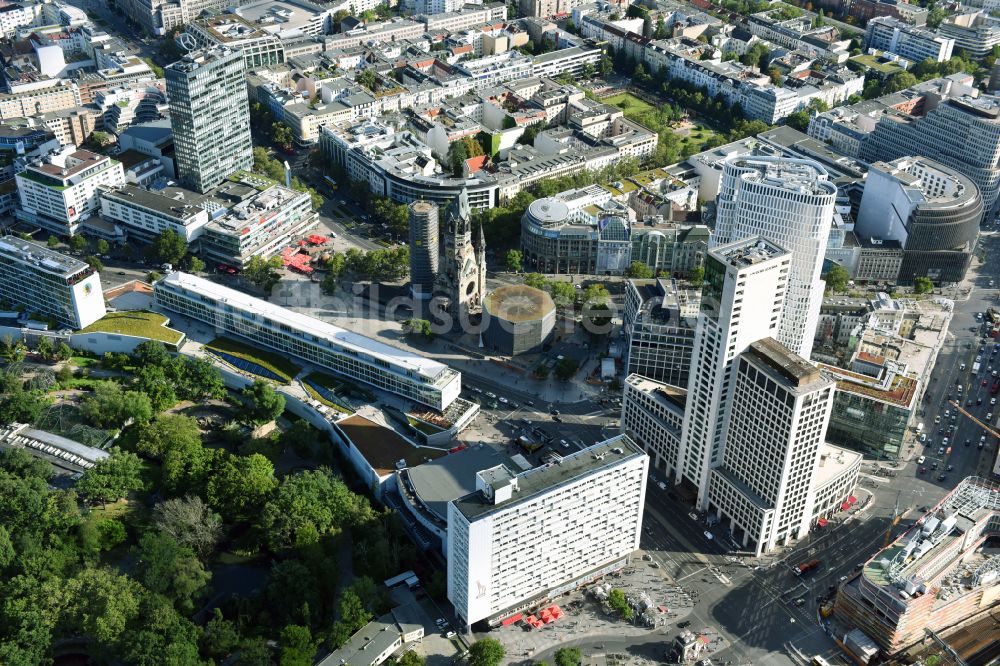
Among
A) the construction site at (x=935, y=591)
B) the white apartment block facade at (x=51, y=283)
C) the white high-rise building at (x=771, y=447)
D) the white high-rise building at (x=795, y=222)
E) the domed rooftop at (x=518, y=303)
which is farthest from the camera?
the domed rooftop at (x=518, y=303)

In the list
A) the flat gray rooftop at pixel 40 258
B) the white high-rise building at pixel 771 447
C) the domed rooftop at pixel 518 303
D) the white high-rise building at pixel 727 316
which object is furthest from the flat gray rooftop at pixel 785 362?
the flat gray rooftop at pixel 40 258

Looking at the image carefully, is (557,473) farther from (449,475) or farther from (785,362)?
(785,362)

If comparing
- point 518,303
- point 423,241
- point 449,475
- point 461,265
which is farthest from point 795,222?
point 449,475

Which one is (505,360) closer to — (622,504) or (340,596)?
(622,504)

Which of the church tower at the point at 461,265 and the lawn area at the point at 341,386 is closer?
the lawn area at the point at 341,386

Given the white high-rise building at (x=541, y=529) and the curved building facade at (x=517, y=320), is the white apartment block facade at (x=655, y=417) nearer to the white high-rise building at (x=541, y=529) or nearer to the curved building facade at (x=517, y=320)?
the white high-rise building at (x=541, y=529)

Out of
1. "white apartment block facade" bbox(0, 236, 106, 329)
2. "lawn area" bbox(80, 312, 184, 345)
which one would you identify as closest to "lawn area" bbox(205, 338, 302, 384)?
"lawn area" bbox(80, 312, 184, 345)
